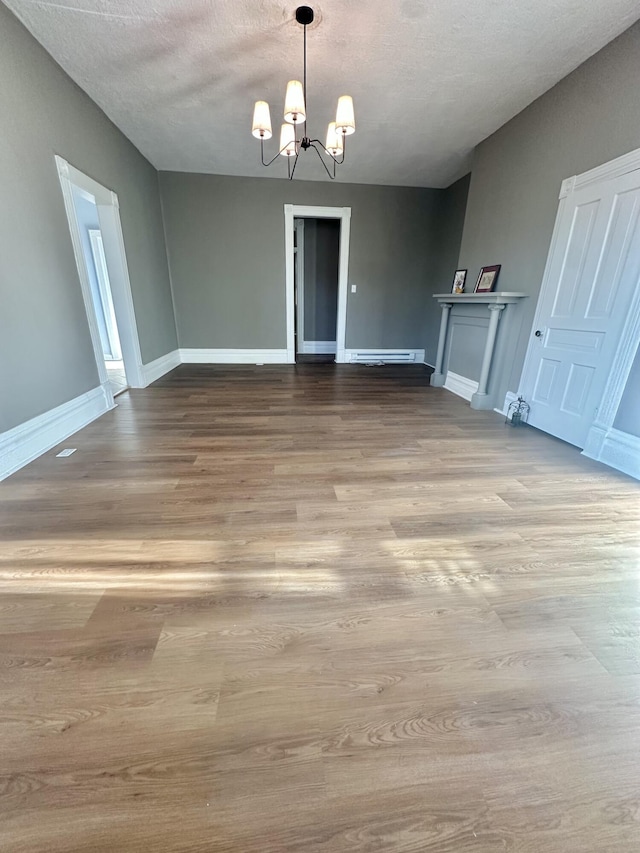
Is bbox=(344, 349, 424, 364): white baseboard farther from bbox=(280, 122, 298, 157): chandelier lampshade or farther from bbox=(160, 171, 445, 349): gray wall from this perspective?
bbox=(280, 122, 298, 157): chandelier lampshade

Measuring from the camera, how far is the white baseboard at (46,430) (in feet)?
7.24

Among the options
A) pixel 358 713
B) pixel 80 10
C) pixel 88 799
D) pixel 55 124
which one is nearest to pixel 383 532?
pixel 358 713

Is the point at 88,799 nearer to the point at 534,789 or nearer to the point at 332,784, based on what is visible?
the point at 332,784

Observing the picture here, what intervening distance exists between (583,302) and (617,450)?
116 cm

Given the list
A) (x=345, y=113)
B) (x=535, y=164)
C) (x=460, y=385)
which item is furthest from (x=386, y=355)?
(x=345, y=113)

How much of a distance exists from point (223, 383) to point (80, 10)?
3.16m

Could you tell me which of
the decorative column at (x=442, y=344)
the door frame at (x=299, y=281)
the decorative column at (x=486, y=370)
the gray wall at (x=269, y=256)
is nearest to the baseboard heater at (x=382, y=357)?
the gray wall at (x=269, y=256)

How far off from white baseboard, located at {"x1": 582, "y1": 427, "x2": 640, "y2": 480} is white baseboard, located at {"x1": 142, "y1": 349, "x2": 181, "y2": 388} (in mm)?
4666

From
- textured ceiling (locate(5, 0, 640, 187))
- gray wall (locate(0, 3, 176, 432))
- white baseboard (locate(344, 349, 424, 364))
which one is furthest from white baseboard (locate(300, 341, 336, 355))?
gray wall (locate(0, 3, 176, 432))

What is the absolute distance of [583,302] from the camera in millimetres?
2650

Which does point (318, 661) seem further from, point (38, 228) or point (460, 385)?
point (460, 385)

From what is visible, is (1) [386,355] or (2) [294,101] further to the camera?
(1) [386,355]

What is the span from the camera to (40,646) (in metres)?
1.12

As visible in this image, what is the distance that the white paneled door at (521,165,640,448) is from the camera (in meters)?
2.35
